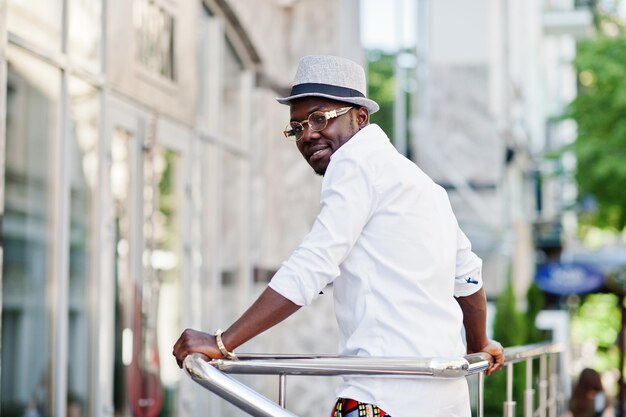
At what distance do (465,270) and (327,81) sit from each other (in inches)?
29.1

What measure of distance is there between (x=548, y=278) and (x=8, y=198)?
13.4 m

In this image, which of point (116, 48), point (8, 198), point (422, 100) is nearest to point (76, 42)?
point (116, 48)

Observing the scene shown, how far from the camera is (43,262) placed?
714 centimetres

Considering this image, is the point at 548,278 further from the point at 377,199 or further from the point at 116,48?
the point at 377,199

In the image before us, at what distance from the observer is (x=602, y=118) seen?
69.4 feet

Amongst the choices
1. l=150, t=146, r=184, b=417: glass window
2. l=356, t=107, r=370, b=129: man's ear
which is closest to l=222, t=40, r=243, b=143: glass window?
l=150, t=146, r=184, b=417: glass window

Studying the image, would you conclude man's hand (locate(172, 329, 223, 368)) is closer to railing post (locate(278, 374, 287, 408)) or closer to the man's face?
railing post (locate(278, 374, 287, 408))

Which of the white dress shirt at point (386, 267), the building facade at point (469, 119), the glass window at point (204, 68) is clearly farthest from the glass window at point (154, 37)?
the building facade at point (469, 119)

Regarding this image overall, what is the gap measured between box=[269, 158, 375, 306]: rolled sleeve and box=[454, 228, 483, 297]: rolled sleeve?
53cm

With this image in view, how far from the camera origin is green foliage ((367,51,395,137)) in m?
14.2

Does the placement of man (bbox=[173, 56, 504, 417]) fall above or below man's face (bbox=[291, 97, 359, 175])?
below

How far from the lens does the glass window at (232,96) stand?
420 inches

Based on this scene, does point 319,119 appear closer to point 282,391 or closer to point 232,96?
point 282,391

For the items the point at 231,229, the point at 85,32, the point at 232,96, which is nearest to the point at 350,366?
the point at 85,32
